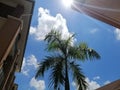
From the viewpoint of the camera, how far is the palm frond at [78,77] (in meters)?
11.4

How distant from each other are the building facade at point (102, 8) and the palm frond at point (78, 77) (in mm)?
7631

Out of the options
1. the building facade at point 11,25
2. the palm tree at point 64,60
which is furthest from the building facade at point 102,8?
the palm tree at point 64,60

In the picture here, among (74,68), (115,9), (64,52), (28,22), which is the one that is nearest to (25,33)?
(28,22)

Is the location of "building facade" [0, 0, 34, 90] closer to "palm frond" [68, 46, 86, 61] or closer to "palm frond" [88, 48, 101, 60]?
"palm frond" [68, 46, 86, 61]

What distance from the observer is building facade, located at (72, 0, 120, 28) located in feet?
10.8

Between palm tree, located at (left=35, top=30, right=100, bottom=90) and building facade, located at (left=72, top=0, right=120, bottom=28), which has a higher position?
palm tree, located at (left=35, top=30, right=100, bottom=90)

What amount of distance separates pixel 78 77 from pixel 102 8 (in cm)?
825

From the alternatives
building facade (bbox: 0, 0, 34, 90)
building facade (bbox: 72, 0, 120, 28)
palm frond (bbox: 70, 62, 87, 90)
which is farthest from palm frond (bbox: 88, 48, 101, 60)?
building facade (bbox: 72, 0, 120, 28)

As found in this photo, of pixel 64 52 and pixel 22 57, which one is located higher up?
pixel 22 57

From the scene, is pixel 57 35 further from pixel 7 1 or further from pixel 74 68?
pixel 7 1

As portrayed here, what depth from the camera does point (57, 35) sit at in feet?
42.2

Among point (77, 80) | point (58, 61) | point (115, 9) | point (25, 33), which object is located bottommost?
point (115, 9)

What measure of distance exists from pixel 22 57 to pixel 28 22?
548 centimetres

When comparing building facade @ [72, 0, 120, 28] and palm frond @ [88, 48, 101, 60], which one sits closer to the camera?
building facade @ [72, 0, 120, 28]
